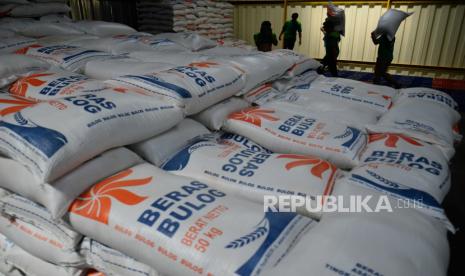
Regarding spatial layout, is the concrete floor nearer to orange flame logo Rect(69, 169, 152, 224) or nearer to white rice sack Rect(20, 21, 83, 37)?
orange flame logo Rect(69, 169, 152, 224)

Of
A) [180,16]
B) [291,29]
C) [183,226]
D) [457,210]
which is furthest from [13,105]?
[291,29]

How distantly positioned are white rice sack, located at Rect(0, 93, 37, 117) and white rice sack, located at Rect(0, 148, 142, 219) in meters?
0.28

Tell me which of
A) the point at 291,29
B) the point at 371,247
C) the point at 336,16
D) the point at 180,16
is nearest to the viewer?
the point at 371,247

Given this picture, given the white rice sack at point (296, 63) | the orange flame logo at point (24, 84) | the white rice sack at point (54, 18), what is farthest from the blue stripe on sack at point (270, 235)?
the white rice sack at point (54, 18)

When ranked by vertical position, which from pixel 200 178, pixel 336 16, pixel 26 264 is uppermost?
pixel 336 16

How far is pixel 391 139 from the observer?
1.54m

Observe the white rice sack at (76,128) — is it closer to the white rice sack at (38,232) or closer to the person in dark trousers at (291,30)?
the white rice sack at (38,232)

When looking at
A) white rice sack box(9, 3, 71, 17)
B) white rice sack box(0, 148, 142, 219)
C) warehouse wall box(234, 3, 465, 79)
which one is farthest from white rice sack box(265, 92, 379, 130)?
warehouse wall box(234, 3, 465, 79)

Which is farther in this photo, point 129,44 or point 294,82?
point 129,44

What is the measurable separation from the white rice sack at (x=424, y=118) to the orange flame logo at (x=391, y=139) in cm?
→ 4

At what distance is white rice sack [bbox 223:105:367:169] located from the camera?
58.5 inches

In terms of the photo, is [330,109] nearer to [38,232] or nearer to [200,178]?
[200,178]

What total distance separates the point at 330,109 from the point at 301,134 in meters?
0.51

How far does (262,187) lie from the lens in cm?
119
